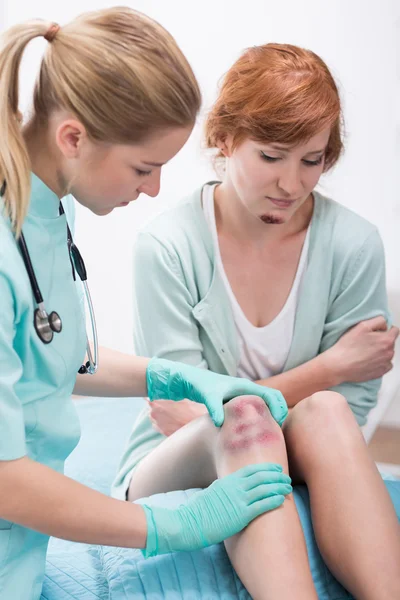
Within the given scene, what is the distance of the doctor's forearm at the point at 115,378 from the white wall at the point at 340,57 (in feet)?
2.81

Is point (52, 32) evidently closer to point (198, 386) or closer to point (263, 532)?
point (198, 386)

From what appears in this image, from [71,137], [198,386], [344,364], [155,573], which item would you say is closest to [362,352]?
[344,364]

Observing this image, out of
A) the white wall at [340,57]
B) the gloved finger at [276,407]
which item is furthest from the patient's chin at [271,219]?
the white wall at [340,57]

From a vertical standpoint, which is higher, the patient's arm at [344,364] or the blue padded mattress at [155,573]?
the patient's arm at [344,364]

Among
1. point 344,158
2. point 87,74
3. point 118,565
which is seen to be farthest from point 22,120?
point 344,158

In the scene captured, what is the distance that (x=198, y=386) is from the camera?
1.44 meters

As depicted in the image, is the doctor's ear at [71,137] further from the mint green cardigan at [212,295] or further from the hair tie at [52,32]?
the mint green cardigan at [212,295]

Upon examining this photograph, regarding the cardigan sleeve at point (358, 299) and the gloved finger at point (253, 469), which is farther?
the cardigan sleeve at point (358, 299)

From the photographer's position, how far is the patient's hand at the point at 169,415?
167 centimetres

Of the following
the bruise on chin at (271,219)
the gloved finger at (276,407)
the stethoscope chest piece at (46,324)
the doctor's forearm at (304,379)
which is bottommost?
the doctor's forearm at (304,379)

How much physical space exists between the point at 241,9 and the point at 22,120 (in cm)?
155

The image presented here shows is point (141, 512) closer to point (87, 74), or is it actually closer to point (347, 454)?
point (347, 454)

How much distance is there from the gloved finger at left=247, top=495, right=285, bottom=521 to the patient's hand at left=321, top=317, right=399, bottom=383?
0.55 metres

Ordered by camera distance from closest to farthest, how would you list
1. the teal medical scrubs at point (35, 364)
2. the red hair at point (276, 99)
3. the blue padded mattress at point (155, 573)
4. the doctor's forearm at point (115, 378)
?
the teal medical scrubs at point (35, 364)
the blue padded mattress at point (155, 573)
the doctor's forearm at point (115, 378)
the red hair at point (276, 99)
